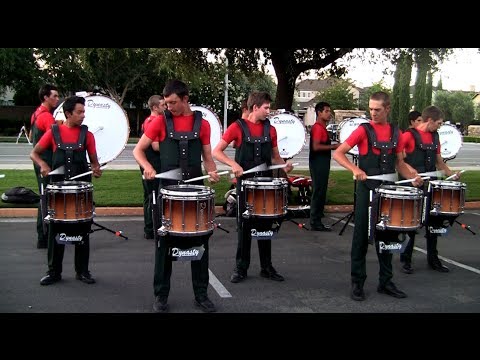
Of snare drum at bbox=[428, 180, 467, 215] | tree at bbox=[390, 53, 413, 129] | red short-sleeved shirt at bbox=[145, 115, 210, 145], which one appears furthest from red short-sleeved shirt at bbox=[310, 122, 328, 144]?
tree at bbox=[390, 53, 413, 129]

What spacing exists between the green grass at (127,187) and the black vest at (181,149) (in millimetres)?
5423

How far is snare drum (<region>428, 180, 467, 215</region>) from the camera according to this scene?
6.56 metres

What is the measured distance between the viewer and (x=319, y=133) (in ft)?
29.6

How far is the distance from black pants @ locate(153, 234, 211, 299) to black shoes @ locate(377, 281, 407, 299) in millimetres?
1978

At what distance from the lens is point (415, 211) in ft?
17.6

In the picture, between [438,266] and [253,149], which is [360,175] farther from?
[438,266]

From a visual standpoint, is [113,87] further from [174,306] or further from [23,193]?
[174,306]

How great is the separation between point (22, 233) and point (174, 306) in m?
4.15

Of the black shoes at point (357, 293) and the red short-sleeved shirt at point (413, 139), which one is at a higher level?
the red short-sleeved shirt at point (413, 139)

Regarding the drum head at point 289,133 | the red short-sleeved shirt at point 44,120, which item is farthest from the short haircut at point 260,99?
the drum head at point 289,133

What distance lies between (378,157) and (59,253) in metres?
3.59

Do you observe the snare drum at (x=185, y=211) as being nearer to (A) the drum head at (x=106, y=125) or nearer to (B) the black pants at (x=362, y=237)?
(B) the black pants at (x=362, y=237)

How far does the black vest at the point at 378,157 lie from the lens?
5.39m
